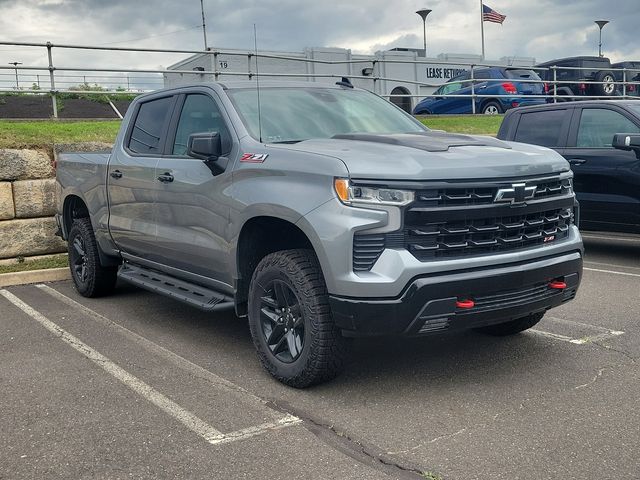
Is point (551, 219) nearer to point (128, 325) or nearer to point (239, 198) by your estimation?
point (239, 198)

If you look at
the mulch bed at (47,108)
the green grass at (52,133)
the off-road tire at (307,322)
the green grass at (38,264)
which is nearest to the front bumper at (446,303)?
the off-road tire at (307,322)

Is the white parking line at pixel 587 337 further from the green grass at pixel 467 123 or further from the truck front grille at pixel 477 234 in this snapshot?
the green grass at pixel 467 123

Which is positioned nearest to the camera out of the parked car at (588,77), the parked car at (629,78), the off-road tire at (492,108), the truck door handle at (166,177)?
the truck door handle at (166,177)

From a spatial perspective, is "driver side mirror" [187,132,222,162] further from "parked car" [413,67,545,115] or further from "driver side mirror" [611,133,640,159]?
"parked car" [413,67,545,115]

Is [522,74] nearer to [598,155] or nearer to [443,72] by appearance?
[443,72]

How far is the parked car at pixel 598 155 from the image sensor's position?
8.03 metres

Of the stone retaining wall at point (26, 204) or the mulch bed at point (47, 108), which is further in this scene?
the mulch bed at point (47, 108)

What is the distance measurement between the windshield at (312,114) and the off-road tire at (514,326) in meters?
1.65

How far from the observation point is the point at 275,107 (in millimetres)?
5277

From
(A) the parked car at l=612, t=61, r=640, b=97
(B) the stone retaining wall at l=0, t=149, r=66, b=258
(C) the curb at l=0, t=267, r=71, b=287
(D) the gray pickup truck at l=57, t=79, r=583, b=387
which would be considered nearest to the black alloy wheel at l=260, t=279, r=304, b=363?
(D) the gray pickup truck at l=57, t=79, r=583, b=387

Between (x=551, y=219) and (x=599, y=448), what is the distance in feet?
5.08

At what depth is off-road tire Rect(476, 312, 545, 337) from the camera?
5.24m

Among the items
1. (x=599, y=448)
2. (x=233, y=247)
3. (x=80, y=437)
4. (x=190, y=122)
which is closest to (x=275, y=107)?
(x=190, y=122)

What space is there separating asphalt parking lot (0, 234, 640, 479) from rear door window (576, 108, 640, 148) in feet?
9.50
